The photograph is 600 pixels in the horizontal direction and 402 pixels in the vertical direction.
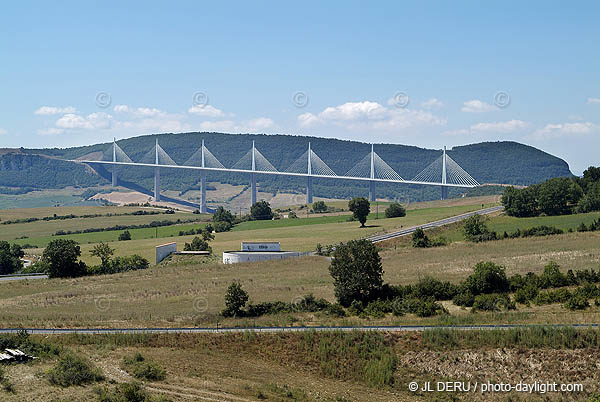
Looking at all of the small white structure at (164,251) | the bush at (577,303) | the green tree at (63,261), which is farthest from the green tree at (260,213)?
the bush at (577,303)

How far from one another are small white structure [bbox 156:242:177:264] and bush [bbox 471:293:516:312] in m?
42.8

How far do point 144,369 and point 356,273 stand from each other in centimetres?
2097

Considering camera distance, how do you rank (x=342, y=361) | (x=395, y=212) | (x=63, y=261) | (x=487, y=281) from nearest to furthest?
1. (x=342, y=361)
2. (x=487, y=281)
3. (x=63, y=261)
4. (x=395, y=212)

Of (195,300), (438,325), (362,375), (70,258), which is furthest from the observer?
(70,258)

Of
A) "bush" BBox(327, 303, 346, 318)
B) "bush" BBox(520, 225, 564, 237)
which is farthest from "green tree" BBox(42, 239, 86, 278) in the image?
"bush" BBox(520, 225, 564, 237)

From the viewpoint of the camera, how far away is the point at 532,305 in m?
50.9

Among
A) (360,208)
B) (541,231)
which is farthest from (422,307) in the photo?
(360,208)

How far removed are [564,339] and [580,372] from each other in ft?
7.49

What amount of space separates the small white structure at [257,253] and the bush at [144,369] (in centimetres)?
4068

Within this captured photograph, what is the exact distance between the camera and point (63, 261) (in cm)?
7525

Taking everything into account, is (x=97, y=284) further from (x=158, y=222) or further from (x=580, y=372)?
(x=158, y=222)

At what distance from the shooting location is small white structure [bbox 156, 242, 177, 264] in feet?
278

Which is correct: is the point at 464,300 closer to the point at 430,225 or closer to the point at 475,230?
the point at 475,230

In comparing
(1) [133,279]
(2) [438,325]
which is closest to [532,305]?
(2) [438,325]
